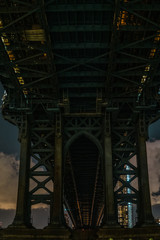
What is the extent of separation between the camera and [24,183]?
31.1 metres

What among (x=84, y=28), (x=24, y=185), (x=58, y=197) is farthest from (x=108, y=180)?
(x=84, y=28)

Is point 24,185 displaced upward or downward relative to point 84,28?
downward

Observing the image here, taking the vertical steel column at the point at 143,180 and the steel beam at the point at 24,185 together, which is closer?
the vertical steel column at the point at 143,180

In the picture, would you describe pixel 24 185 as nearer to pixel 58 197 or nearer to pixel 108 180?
pixel 58 197

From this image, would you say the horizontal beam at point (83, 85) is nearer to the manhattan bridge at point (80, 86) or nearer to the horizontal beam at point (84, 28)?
the manhattan bridge at point (80, 86)

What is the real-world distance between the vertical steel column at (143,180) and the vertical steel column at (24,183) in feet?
33.9

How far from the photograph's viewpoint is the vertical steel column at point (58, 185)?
29459 millimetres

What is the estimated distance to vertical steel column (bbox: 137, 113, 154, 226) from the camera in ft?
97.0

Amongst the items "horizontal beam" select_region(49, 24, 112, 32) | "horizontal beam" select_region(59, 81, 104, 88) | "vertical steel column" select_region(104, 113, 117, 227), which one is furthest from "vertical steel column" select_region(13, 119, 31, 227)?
"horizontal beam" select_region(49, 24, 112, 32)

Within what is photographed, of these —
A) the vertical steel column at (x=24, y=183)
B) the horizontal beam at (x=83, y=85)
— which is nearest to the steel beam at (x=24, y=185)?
the vertical steel column at (x=24, y=183)

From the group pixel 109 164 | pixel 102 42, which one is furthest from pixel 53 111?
pixel 102 42

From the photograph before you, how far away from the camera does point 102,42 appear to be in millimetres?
25844

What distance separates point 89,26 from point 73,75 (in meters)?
6.18

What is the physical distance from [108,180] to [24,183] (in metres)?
7.66
